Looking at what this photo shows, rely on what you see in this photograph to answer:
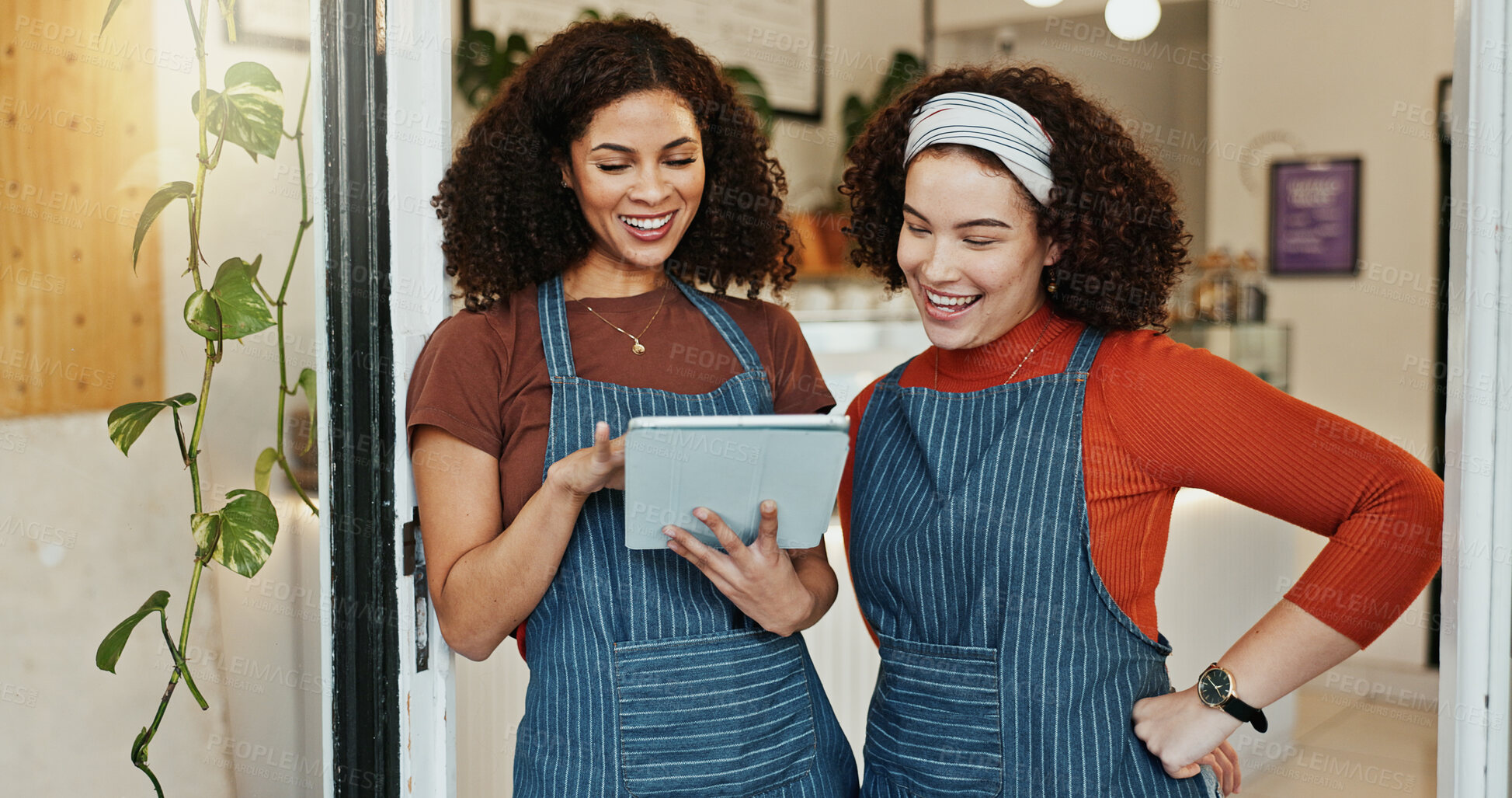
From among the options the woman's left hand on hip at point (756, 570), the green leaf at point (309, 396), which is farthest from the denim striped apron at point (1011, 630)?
the green leaf at point (309, 396)

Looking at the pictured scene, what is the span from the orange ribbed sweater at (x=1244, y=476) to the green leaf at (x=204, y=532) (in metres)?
0.83


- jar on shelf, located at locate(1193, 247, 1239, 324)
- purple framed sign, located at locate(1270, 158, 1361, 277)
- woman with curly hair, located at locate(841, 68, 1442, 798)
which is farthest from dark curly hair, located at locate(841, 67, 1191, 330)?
purple framed sign, located at locate(1270, 158, 1361, 277)

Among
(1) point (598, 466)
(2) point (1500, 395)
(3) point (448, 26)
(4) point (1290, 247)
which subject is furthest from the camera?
(4) point (1290, 247)

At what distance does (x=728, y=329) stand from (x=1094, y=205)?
43cm

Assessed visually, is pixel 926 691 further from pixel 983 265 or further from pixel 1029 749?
pixel 983 265

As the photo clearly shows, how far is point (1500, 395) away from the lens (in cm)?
100

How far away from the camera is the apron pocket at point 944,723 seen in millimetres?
1226

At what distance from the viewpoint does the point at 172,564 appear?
115cm

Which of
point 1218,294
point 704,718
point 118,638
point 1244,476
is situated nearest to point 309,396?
point 118,638

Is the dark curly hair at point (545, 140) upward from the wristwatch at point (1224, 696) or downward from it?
upward

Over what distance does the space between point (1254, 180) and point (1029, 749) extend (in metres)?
3.86

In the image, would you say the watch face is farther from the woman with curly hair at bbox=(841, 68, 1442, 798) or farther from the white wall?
the white wall

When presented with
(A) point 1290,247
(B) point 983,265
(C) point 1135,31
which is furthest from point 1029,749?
(A) point 1290,247

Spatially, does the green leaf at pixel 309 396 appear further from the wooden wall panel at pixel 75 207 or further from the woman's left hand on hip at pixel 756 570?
the woman's left hand on hip at pixel 756 570
